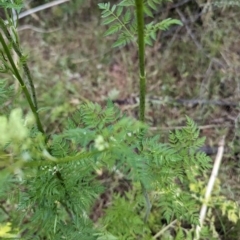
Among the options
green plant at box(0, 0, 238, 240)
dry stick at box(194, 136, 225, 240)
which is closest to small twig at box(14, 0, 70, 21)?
dry stick at box(194, 136, 225, 240)

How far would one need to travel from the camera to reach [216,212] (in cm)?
233

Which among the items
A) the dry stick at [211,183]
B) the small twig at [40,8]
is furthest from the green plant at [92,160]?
the small twig at [40,8]

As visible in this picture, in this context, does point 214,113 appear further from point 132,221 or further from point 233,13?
point 132,221


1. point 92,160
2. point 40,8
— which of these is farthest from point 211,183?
point 40,8

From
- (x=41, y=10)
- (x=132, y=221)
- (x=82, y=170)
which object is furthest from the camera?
(x=41, y=10)

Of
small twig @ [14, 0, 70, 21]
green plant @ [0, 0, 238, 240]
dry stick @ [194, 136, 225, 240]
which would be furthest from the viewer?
→ small twig @ [14, 0, 70, 21]

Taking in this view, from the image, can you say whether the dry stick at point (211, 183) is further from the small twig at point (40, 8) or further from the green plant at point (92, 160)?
the small twig at point (40, 8)

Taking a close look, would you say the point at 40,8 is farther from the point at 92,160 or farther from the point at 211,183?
the point at 92,160

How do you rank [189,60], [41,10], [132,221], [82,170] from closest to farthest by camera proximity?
1. [82,170]
2. [132,221]
3. [189,60]
4. [41,10]

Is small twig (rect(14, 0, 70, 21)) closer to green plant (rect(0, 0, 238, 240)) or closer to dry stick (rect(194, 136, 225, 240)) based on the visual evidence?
dry stick (rect(194, 136, 225, 240))

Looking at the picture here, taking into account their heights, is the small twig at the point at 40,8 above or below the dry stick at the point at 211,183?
above

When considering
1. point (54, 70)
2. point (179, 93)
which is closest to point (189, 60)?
point (179, 93)

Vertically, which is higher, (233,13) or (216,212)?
(233,13)

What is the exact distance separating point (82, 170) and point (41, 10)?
211cm
